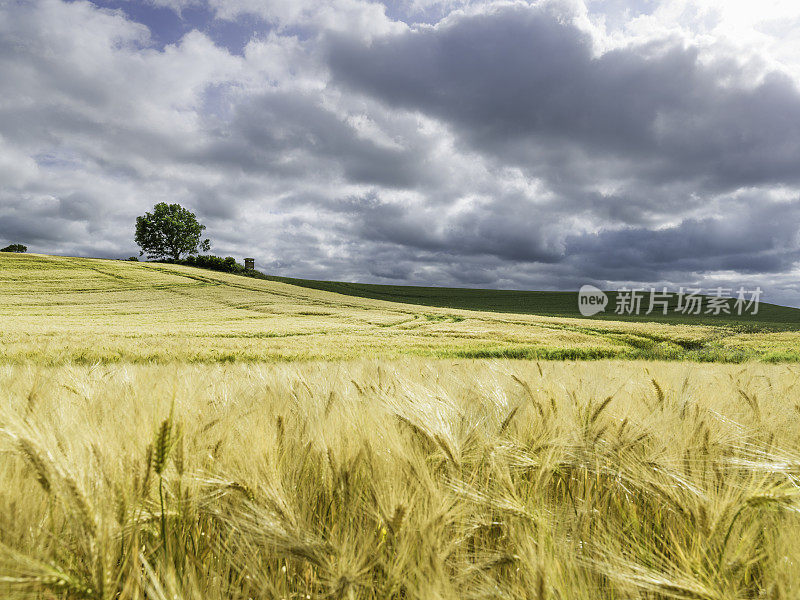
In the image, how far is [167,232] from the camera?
7256 cm

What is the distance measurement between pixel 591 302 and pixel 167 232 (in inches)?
2858

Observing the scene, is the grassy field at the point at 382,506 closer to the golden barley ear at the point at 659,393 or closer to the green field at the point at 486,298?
the golden barley ear at the point at 659,393

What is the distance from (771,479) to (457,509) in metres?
1.32

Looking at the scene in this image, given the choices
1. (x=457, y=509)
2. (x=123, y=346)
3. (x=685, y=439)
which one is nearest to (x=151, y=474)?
(x=457, y=509)

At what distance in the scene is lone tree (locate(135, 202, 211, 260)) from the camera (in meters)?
71.4

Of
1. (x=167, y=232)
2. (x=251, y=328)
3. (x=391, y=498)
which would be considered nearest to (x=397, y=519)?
(x=391, y=498)

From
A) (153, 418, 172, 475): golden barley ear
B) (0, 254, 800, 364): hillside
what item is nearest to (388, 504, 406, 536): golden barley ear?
(153, 418, 172, 475): golden barley ear

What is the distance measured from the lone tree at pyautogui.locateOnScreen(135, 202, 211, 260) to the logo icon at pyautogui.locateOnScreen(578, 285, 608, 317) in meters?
65.9

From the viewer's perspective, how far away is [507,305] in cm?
6022

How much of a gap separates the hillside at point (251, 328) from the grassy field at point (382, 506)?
6861mm

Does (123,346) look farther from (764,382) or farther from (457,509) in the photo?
(764,382)

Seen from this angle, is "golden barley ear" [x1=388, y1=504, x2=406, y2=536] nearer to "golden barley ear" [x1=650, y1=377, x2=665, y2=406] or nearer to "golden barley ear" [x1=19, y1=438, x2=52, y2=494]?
"golden barley ear" [x1=19, y1=438, x2=52, y2=494]

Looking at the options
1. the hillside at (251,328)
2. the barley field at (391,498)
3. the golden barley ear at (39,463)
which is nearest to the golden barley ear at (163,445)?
the barley field at (391,498)

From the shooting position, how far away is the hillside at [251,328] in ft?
34.5
